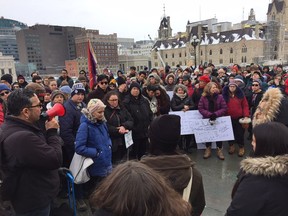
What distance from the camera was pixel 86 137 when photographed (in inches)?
149

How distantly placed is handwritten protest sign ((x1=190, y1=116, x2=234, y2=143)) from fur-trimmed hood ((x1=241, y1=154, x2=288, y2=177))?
402cm

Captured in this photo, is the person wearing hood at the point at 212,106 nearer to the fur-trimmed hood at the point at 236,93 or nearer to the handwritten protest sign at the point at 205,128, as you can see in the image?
the handwritten protest sign at the point at 205,128

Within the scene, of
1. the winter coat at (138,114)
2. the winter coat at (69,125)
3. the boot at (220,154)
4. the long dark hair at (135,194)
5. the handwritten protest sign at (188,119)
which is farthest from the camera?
the handwritten protest sign at (188,119)

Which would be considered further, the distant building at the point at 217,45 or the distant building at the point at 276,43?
the distant building at the point at 217,45

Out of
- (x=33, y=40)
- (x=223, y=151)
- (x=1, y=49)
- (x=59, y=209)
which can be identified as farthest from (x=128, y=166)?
(x=1, y=49)

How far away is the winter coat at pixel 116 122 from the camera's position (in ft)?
15.7

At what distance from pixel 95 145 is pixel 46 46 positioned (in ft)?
377

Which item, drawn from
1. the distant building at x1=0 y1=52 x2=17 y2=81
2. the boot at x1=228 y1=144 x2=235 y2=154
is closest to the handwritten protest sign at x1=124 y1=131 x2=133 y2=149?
the boot at x1=228 y1=144 x2=235 y2=154

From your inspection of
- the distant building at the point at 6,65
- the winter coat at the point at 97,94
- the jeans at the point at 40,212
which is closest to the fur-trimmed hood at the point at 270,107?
the jeans at the point at 40,212

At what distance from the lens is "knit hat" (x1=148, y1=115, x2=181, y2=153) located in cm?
214

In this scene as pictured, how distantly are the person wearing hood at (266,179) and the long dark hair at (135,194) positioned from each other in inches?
35.1

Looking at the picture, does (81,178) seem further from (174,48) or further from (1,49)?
(1,49)

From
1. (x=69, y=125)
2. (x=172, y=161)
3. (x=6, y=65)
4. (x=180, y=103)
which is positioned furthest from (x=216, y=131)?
(x=6, y=65)

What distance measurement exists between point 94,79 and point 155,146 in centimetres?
605
